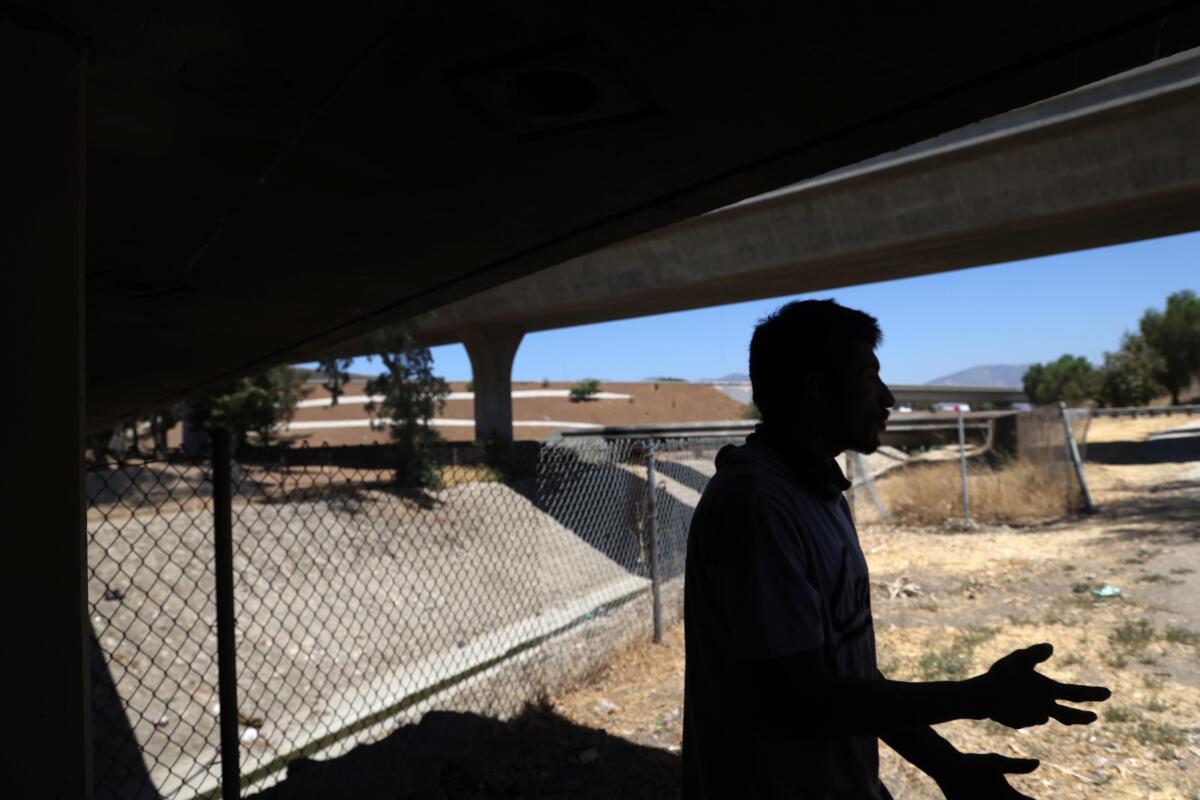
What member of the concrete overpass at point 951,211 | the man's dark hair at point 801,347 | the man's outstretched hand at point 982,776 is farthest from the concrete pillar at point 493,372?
the man's outstretched hand at point 982,776

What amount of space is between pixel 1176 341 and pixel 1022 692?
65749 millimetres

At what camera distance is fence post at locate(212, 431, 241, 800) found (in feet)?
9.80

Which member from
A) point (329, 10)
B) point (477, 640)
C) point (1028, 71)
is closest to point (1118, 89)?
point (477, 640)

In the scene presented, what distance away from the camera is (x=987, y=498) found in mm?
13945

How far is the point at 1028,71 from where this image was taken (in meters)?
1.66

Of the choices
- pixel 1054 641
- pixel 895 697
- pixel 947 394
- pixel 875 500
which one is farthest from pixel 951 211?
pixel 947 394

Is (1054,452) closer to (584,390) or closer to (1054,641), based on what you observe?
(1054,641)

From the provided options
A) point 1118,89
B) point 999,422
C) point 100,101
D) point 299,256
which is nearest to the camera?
point 100,101

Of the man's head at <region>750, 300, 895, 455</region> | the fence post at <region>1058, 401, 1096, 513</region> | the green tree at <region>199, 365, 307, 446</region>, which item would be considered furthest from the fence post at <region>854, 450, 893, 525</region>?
the green tree at <region>199, 365, 307, 446</region>

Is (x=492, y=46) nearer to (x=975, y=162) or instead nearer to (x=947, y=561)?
(x=947, y=561)

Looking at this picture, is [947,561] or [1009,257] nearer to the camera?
[947,561]

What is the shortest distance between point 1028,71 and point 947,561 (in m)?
10.0

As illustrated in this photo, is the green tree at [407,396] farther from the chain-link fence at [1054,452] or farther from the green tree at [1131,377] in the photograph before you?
the green tree at [1131,377]

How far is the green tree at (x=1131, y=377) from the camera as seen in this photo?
5112 centimetres
